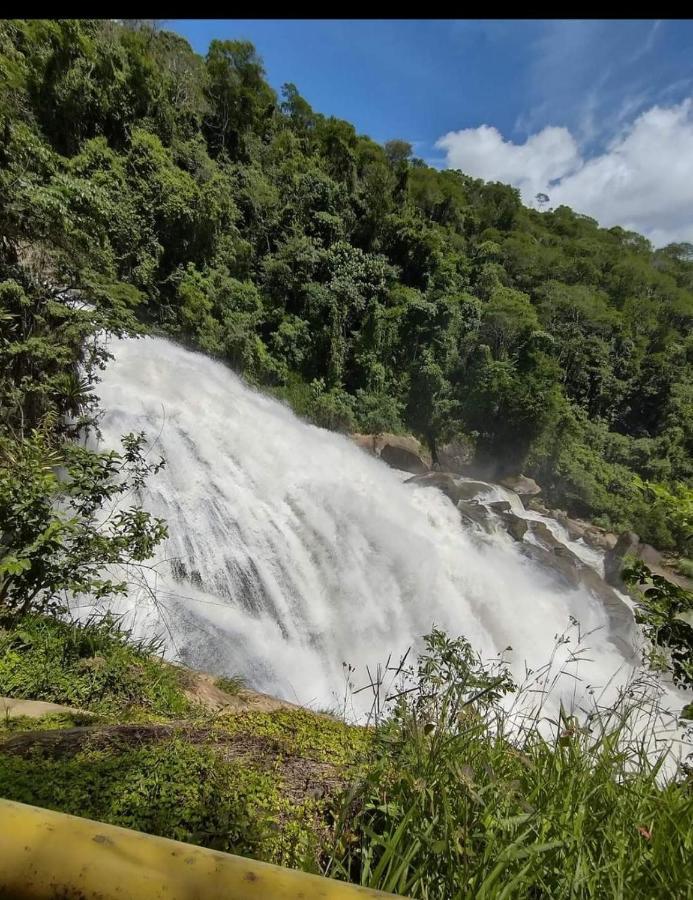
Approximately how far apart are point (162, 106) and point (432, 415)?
14.9 meters

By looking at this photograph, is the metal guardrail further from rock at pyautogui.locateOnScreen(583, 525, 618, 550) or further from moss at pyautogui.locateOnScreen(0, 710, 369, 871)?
rock at pyautogui.locateOnScreen(583, 525, 618, 550)

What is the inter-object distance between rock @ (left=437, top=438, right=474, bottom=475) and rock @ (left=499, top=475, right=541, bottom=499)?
1584 millimetres

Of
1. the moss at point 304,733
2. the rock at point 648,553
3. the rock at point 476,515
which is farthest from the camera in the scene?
the rock at point 648,553

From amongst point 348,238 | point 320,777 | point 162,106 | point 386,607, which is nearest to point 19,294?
point 320,777

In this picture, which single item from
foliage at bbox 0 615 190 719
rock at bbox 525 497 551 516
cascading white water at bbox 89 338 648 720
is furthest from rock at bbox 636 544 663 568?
foliage at bbox 0 615 190 719

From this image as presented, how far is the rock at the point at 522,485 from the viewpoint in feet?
59.6

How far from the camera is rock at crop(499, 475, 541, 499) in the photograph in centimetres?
1815

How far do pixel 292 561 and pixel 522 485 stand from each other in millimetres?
13416

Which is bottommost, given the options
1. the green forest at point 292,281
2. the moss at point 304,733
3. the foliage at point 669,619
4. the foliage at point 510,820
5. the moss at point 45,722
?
the moss at point 45,722

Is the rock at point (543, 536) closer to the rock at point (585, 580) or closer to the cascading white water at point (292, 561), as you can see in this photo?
the rock at point (585, 580)

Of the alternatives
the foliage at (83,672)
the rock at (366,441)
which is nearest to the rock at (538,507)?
the rock at (366,441)

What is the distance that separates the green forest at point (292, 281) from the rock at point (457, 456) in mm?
248

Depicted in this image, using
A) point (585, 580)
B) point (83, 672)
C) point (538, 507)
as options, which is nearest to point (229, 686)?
point (83, 672)

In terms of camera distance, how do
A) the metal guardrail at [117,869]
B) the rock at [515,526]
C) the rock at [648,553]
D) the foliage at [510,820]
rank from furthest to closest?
the rock at [648,553], the rock at [515,526], the foliage at [510,820], the metal guardrail at [117,869]
